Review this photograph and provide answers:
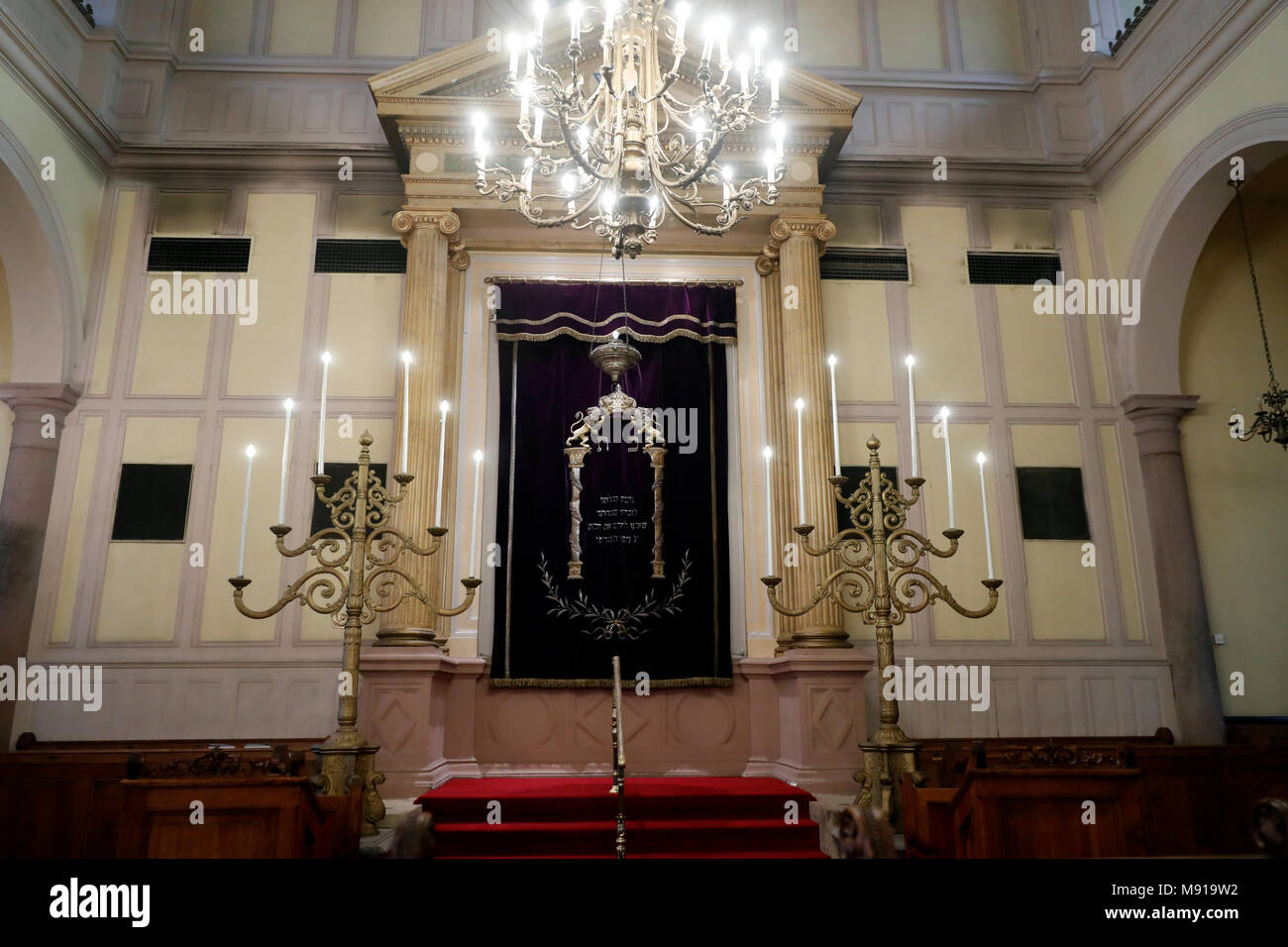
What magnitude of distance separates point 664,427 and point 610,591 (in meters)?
1.27

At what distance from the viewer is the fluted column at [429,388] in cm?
542

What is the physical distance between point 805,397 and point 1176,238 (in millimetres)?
2970

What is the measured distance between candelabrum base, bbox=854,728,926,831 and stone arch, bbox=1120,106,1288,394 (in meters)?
4.12

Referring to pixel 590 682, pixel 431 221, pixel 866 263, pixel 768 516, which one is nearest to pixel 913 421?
pixel 768 516

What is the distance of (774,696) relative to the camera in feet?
19.1

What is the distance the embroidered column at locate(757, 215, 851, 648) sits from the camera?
565cm

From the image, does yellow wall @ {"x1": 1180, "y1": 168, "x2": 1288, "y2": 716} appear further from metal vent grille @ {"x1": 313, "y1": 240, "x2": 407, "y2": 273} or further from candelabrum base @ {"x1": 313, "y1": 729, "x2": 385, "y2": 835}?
metal vent grille @ {"x1": 313, "y1": 240, "x2": 407, "y2": 273}

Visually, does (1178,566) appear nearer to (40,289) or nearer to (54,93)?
(40,289)

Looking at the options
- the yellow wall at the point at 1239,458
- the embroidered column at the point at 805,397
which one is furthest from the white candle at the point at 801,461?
the yellow wall at the point at 1239,458
